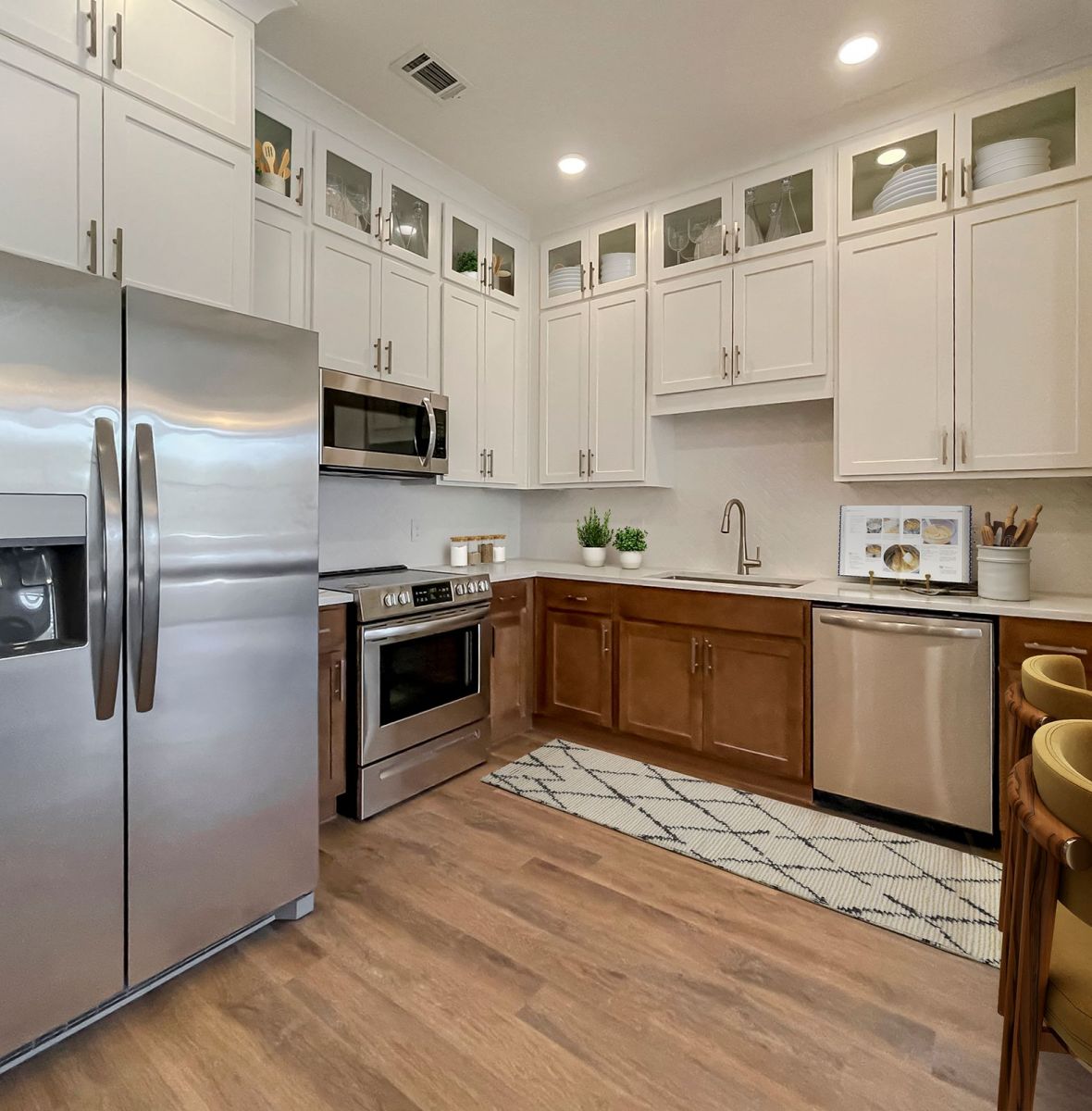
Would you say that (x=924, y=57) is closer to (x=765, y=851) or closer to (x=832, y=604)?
(x=832, y=604)

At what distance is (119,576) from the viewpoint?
1.47 m

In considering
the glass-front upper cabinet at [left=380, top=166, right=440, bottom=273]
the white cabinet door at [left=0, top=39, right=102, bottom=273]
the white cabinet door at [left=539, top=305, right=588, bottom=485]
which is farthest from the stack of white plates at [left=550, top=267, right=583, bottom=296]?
the white cabinet door at [left=0, top=39, right=102, bottom=273]

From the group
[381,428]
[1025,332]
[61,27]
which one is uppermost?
[61,27]

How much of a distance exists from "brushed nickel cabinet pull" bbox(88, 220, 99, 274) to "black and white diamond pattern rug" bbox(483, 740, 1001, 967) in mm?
2402

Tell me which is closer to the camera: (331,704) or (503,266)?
(331,704)

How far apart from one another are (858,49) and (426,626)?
2769 millimetres

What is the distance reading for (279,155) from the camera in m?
2.61

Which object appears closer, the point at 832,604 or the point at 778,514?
the point at 832,604

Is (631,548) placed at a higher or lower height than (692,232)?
lower

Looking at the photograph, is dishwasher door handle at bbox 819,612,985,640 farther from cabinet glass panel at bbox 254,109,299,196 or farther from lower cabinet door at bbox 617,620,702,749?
cabinet glass panel at bbox 254,109,299,196

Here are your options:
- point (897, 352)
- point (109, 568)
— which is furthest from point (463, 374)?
point (109, 568)

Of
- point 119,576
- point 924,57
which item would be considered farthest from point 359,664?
point 924,57

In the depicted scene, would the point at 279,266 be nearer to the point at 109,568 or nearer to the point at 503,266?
the point at 503,266

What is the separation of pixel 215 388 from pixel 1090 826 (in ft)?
6.22
